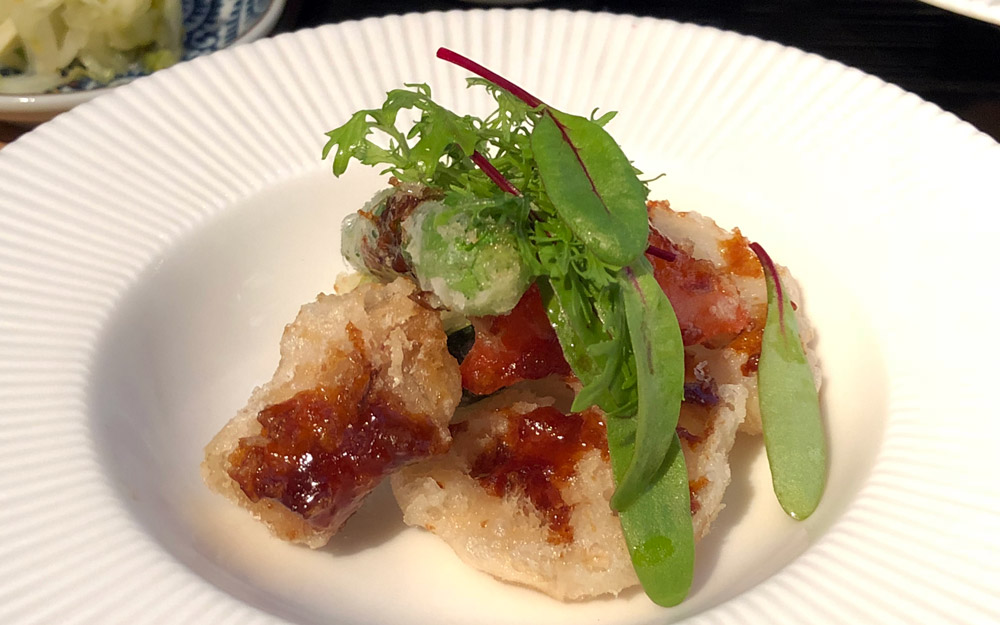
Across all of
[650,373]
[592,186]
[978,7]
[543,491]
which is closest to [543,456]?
[543,491]

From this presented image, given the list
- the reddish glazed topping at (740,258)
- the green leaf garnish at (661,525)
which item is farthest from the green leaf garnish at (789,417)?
the green leaf garnish at (661,525)

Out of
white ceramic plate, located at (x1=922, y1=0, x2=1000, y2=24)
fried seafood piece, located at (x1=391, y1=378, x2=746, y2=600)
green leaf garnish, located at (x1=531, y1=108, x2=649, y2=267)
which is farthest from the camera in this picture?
white ceramic plate, located at (x1=922, y1=0, x2=1000, y2=24)

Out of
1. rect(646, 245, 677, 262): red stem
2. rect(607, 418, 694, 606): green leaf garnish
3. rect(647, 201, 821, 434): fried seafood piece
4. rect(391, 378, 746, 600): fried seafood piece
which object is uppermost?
rect(646, 245, 677, 262): red stem

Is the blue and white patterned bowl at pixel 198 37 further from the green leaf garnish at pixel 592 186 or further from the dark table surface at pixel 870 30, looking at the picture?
the green leaf garnish at pixel 592 186

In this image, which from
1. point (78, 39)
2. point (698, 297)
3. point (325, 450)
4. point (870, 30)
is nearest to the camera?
point (325, 450)

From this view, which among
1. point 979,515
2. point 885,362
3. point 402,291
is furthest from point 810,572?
point 402,291

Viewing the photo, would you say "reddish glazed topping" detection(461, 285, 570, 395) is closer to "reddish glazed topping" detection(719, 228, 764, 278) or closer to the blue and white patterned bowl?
"reddish glazed topping" detection(719, 228, 764, 278)

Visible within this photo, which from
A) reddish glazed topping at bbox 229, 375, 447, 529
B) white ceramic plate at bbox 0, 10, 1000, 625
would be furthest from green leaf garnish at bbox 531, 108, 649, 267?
white ceramic plate at bbox 0, 10, 1000, 625

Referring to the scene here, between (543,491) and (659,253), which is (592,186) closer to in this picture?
(659,253)
